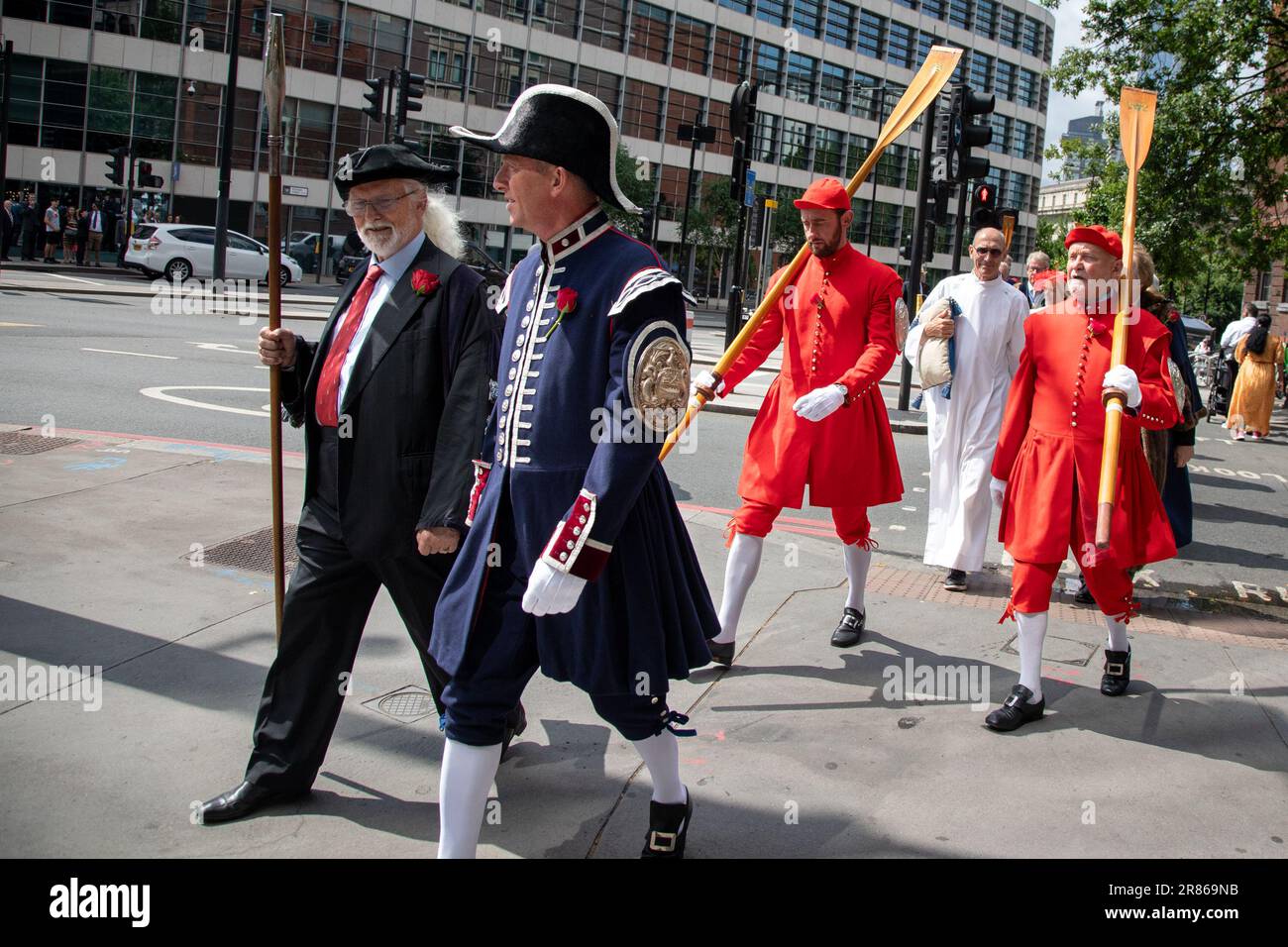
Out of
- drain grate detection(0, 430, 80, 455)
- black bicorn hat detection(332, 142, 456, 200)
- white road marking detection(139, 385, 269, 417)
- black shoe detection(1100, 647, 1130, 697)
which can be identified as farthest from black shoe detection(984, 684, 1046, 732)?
white road marking detection(139, 385, 269, 417)

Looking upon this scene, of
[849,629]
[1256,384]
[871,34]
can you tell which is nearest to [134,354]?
[849,629]

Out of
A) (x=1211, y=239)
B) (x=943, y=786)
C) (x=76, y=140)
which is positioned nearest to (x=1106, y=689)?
(x=943, y=786)

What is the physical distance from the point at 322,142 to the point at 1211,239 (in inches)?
1150

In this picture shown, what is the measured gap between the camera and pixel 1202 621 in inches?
244

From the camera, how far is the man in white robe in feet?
21.0

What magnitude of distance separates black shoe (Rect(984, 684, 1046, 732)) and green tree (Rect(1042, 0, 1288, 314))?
1906cm

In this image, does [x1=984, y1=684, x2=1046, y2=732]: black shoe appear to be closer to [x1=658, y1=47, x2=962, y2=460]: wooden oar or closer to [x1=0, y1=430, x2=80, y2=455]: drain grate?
[x1=658, y1=47, x2=962, y2=460]: wooden oar

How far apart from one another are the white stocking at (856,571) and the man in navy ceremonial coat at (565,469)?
2.58 metres

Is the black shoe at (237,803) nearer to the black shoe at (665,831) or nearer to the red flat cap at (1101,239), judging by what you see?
the black shoe at (665,831)

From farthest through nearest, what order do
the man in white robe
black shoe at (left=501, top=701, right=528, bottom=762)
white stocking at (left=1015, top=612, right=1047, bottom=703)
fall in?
the man in white robe, white stocking at (left=1015, top=612, right=1047, bottom=703), black shoe at (left=501, top=701, right=528, bottom=762)

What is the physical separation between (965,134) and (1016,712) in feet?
34.1

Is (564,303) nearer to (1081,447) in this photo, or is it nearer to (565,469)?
(565,469)

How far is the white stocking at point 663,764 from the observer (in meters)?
3.09

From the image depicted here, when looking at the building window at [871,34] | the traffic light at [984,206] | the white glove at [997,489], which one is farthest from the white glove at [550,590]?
the building window at [871,34]
